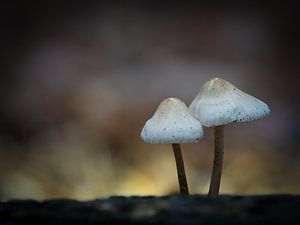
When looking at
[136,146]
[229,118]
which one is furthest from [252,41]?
[229,118]

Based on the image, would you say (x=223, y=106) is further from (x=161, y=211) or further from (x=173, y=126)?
(x=161, y=211)

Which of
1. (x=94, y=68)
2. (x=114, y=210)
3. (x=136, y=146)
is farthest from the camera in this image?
(x=94, y=68)

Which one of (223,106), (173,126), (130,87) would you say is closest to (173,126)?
(173,126)

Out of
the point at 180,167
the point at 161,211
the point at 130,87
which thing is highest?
the point at 130,87

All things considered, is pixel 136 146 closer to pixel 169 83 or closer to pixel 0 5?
pixel 169 83

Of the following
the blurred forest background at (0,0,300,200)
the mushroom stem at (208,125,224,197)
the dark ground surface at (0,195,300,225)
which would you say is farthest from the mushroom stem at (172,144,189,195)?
the blurred forest background at (0,0,300,200)

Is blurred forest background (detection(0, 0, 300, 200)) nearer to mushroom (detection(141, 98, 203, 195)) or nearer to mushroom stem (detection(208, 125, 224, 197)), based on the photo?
mushroom stem (detection(208, 125, 224, 197))

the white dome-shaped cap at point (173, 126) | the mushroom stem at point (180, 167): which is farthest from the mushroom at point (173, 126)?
the mushroom stem at point (180, 167)
